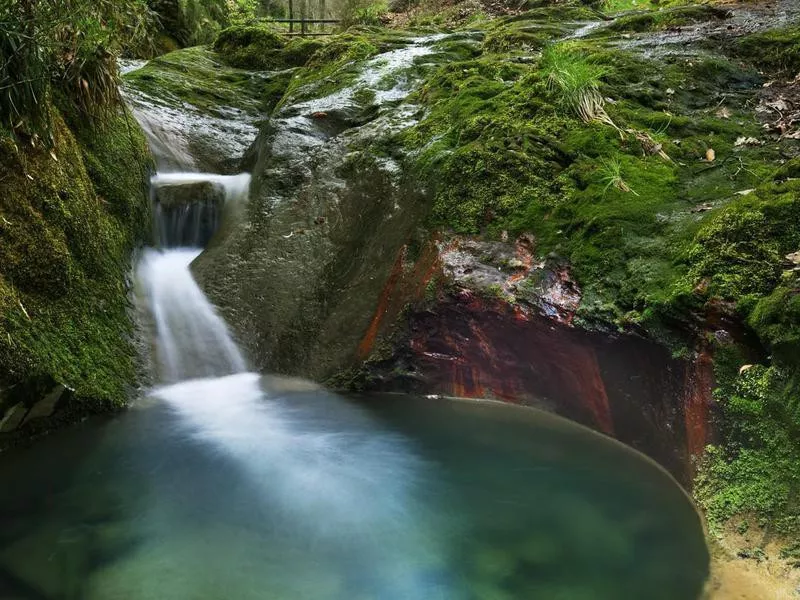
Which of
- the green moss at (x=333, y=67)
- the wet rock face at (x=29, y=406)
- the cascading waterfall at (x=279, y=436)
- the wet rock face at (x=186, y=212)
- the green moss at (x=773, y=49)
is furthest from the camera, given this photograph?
the green moss at (x=333, y=67)

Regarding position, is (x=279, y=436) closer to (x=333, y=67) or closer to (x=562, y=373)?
(x=562, y=373)

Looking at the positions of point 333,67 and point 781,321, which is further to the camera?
point 333,67

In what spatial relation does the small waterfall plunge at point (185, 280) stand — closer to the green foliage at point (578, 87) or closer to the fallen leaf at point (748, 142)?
the green foliage at point (578, 87)

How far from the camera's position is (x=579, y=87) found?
17.6 feet

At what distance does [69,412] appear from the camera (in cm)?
430

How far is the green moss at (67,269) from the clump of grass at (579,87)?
14.0 ft

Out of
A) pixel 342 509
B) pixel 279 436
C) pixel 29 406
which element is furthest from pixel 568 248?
pixel 29 406

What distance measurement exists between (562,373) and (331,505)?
6.09 feet

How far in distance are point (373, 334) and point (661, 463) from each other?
93.4 inches

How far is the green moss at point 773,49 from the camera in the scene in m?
6.00

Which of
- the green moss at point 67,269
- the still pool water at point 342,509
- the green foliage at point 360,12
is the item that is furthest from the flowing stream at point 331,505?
the green foliage at point 360,12

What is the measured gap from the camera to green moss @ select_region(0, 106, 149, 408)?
4043 mm

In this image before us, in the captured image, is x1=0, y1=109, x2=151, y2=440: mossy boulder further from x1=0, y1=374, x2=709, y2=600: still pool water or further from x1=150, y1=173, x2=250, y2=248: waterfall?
x1=150, y1=173, x2=250, y2=248: waterfall

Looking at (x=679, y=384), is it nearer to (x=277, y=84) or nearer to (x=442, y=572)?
(x=442, y=572)
